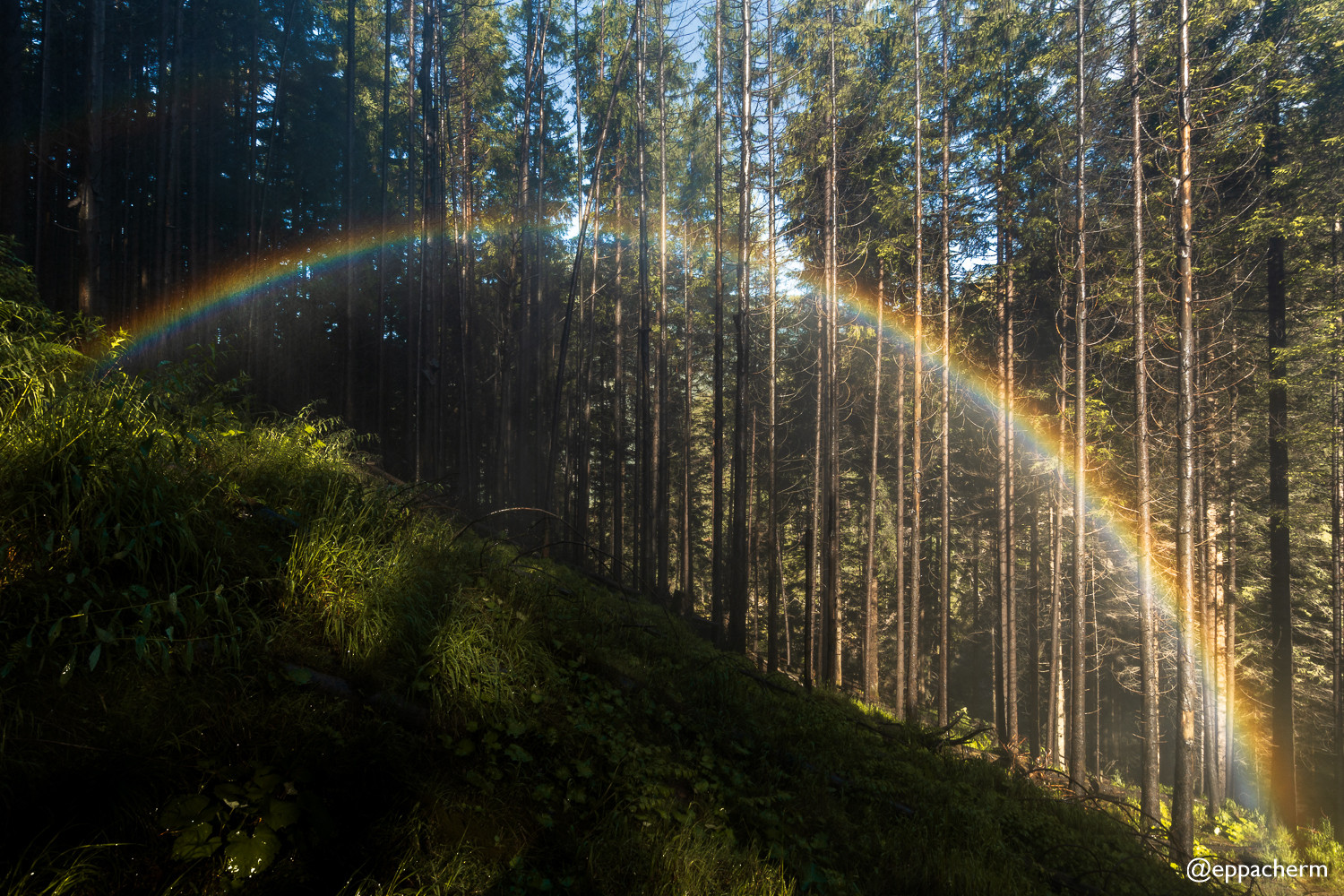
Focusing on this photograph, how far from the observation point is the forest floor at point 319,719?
2.10 m

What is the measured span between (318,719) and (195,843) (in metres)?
0.65

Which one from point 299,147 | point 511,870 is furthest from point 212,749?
point 299,147

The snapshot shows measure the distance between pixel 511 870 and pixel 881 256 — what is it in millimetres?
14693

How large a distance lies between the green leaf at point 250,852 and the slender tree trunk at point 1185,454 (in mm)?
11147

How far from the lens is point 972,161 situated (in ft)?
45.4

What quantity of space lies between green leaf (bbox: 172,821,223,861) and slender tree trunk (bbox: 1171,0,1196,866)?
446 inches

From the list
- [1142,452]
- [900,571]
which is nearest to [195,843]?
[1142,452]

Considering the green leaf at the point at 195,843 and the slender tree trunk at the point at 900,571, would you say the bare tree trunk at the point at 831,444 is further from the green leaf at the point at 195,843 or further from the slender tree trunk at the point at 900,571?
the green leaf at the point at 195,843

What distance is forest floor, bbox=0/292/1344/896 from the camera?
210 centimetres

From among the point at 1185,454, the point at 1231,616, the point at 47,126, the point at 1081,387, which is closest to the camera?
the point at 1185,454

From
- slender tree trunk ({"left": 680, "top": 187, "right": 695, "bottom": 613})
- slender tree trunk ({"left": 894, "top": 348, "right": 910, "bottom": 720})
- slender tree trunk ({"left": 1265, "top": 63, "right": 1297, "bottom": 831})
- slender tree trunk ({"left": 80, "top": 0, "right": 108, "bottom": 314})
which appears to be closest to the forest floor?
slender tree trunk ({"left": 80, "top": 0, "right": 108, "bottom": 314})

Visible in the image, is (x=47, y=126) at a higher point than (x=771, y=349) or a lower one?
higher

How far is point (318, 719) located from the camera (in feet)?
8.70

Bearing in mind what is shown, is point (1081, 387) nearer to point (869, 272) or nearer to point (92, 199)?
point (869, 272)
